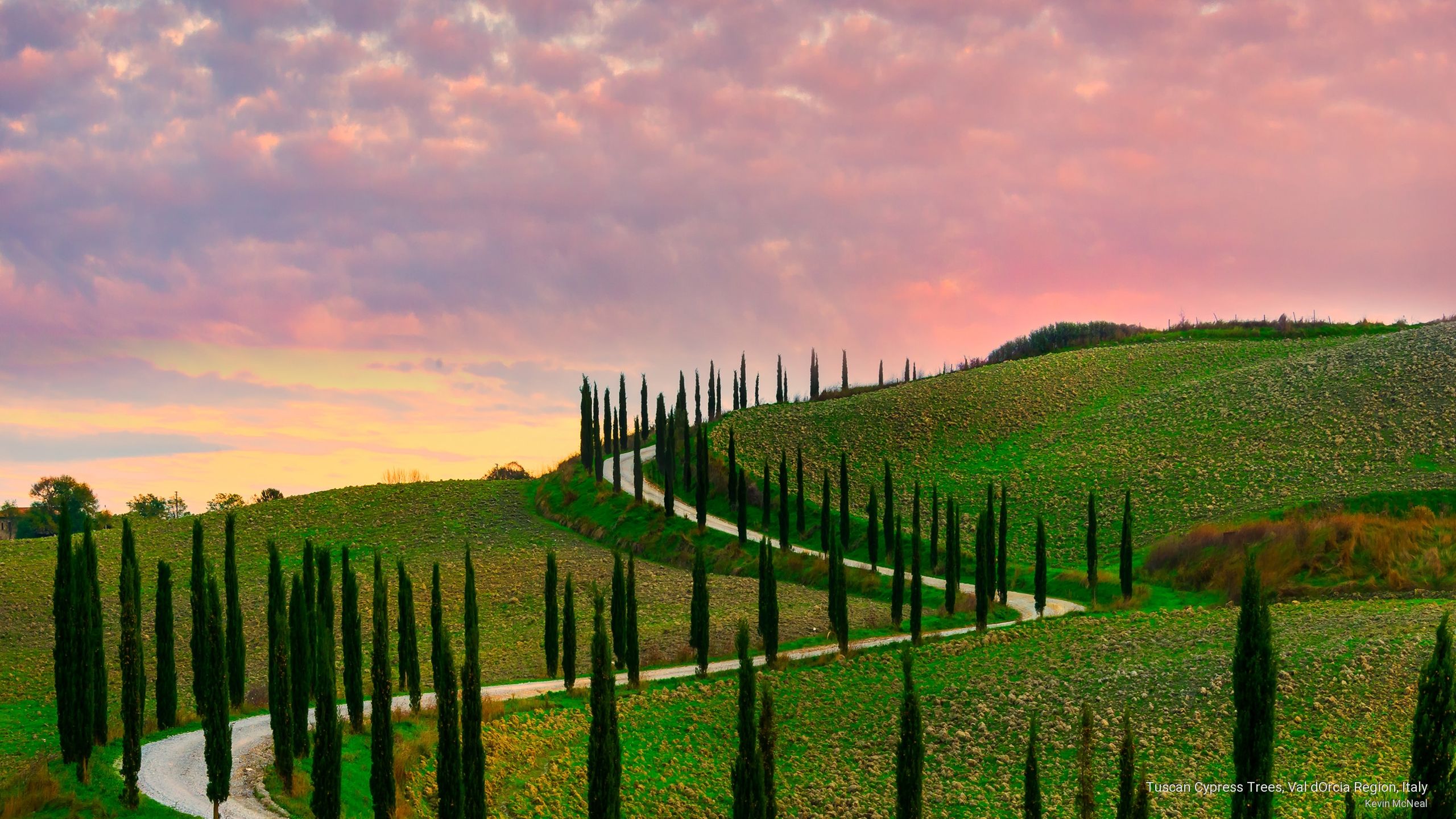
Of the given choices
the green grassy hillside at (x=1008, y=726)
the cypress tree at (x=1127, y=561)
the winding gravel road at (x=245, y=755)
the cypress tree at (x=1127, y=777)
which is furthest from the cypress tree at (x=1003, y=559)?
the cypress tree at (x=1127, y=777)

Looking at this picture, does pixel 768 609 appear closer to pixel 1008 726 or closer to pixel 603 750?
pixel 1008 726

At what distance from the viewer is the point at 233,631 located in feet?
132

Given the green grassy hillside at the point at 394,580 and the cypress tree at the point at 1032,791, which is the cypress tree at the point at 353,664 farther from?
the cypress tree at the point at 1032,791

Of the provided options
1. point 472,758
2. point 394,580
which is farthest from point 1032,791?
point 394,580

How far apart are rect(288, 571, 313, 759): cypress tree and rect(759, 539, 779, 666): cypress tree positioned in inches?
794

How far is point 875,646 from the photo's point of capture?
52.5 m

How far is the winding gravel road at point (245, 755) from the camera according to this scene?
1244 inches

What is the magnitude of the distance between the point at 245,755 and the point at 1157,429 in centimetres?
8184

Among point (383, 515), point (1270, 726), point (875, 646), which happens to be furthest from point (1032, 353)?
point (1270, 726)

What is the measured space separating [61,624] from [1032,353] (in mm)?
132924

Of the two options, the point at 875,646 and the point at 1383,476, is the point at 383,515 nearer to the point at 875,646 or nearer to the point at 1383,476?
the point at 875,646

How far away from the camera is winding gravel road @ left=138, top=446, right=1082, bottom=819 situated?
104 ft

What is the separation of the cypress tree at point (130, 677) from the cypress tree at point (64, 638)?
58.0 inches

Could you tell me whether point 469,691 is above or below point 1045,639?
above
